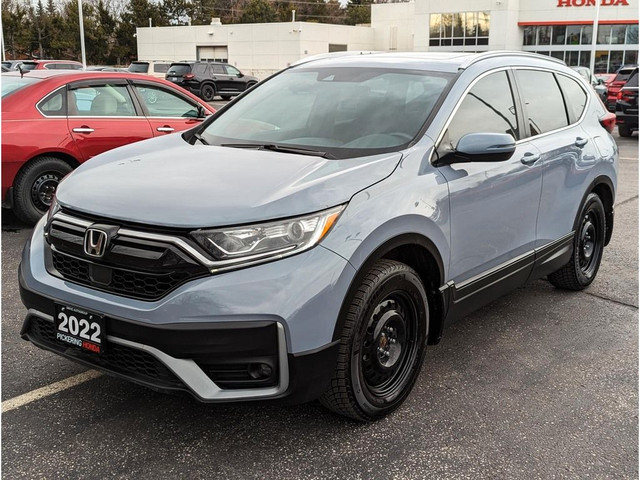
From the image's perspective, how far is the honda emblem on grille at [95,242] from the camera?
283 centimetres

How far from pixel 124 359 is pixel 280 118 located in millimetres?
1816

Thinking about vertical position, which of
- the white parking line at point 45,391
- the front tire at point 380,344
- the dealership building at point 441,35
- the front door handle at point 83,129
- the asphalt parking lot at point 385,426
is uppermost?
the dealership building at point 441,35

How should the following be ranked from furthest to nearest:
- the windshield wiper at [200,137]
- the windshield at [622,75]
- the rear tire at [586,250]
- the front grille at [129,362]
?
the windshield at [622,75]
the rear tire at [586,250]
the windshield wiper at [200,137]
the front grille at [129,362]

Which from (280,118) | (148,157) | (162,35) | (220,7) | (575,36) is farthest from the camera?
(220,7)

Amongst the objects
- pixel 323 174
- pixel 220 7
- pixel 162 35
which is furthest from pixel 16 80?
pixel 220 7

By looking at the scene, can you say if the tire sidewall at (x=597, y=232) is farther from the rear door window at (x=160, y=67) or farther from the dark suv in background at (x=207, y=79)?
the rear door window at (x=160, y=67)

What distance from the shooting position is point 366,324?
3.00m

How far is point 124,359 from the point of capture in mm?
2863

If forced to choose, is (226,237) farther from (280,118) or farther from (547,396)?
(547,396)

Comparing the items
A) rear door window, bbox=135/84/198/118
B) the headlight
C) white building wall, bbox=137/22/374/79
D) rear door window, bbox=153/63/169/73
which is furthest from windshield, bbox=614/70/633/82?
white building wall, bbox=137/22/374/79

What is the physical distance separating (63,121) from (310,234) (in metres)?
5.14

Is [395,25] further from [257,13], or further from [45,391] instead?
[45,391]

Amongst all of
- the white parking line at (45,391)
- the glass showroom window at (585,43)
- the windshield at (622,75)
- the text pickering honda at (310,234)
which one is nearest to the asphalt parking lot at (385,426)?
the white parking line at (45,391)

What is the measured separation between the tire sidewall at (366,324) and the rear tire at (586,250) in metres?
2.10
